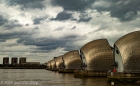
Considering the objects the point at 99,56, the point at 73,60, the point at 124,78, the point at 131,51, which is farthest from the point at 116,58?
the point at 73,60

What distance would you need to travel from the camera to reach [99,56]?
54500 mm

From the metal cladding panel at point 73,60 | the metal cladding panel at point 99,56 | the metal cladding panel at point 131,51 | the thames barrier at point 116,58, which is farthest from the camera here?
the metal cladding panel at point 73,60

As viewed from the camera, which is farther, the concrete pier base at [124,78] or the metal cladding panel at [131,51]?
the metal cladding panel at [131,51]

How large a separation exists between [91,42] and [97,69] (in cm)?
905

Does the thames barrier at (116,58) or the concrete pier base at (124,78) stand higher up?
the thames barrier at (116,58)

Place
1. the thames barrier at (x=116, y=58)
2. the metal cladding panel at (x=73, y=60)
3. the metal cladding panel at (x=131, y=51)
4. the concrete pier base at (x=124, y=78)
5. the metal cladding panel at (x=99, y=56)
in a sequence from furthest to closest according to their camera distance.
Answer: the metal cladding panel at (x=73, y=60), the metal cladding panel at (x=99, y=56), the metal cladding panel at (x=131, y=51), the thames barrier at (x=116, y=58), the concrete pier base at (x=124, y=78)

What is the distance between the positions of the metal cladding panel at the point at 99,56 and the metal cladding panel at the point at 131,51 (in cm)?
1231

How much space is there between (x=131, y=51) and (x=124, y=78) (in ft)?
20.5

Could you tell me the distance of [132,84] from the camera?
32.9 m

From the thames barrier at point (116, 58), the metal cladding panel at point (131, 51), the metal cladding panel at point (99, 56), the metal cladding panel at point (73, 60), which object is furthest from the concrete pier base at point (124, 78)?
the metal cladding panel at point (73, 60)

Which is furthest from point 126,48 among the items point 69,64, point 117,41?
point 69,64

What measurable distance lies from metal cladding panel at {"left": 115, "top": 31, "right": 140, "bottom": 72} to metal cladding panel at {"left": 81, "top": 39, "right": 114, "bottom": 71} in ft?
40.4

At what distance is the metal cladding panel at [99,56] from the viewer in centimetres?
5372

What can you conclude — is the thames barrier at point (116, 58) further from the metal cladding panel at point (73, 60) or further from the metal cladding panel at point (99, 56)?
the metal cladding panel at point (73, 60)
